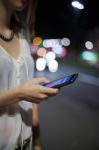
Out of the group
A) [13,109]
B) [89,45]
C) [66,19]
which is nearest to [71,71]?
[89,45]

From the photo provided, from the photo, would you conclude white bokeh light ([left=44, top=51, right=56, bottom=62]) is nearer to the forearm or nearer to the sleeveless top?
the sleeveless top

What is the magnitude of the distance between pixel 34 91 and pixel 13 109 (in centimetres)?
11

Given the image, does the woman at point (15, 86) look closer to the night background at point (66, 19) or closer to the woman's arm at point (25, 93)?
the woman's arm at point (25, 93)

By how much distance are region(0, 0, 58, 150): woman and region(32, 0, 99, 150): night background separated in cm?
106

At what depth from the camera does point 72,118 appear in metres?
2.82

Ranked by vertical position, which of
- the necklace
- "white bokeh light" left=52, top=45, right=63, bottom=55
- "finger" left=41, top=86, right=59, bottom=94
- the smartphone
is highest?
the necklace

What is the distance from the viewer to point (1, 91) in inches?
37.6

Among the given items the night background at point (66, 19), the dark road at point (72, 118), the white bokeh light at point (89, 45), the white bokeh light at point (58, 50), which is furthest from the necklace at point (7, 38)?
the white bokeh light at point (58, 50)

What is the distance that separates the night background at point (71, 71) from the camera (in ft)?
8.24

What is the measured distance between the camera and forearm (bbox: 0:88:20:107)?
0.92 meters

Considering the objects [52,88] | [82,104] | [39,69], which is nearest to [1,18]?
[52,88]

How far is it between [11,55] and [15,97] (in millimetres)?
143

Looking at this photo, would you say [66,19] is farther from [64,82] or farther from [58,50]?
[64,82]

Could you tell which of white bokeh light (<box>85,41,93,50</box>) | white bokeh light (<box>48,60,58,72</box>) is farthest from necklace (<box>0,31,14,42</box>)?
white bokeh light (<box>48,60,58,72</box>)
